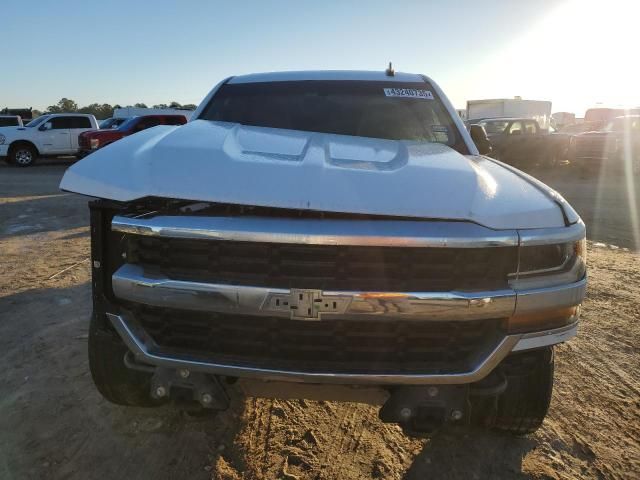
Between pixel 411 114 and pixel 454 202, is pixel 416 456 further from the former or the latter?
pixel 411 114

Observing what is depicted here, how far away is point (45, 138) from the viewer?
19578 mm

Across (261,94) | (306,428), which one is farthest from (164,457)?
Result: (261,94)

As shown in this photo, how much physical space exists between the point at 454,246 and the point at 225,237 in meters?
0.83

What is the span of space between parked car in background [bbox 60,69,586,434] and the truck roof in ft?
5.67

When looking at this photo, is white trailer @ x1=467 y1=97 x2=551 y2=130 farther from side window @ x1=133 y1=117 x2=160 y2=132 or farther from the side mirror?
the side mirror

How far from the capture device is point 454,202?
195 centimetres

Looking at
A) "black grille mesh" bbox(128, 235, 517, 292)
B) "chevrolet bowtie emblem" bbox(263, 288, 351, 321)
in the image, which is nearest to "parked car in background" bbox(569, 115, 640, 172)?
"black grille mesh" bbox(128, 235, 517, 292)

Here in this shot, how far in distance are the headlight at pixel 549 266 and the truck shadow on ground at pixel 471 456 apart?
104 centimetres

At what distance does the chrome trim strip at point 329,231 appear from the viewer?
1819 millimetres

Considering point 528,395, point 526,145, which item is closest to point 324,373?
point 528,395

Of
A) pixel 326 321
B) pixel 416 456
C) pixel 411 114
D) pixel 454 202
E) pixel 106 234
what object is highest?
pixel 411 114

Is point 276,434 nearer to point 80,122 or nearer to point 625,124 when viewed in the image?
point 80,122

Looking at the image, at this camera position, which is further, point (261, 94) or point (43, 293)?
point (43, 293)

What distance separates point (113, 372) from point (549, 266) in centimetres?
198
